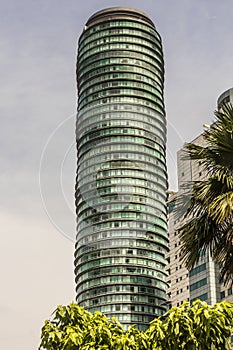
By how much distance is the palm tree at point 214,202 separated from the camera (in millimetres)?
19594

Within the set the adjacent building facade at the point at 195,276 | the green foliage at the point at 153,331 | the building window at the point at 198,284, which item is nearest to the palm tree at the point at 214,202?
the green foliage at the point at 153,331

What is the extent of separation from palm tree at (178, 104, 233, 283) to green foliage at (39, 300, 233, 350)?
1.45 m

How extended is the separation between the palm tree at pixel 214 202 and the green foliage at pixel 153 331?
145cm

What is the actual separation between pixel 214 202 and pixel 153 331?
504 cm

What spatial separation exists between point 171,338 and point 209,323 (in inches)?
51.2

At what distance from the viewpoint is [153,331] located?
70.7ft

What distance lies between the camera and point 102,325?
A: 23.5 meters

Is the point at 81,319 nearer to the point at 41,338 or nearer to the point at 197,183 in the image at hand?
the point at 41,338

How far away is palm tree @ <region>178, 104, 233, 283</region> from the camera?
19.6m

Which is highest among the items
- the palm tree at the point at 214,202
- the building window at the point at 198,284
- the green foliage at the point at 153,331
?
the building window at the point at 198,284

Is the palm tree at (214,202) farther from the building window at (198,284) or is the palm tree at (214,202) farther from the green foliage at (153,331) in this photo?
the building window at (198,284)

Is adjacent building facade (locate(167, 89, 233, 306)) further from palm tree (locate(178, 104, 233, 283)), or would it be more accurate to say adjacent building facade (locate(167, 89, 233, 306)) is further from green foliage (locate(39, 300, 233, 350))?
palm tree (locate(178, 104, 233, 283))

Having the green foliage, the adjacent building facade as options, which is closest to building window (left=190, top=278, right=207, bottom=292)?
the adjacent building facade

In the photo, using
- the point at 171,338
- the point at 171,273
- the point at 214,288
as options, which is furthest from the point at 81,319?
the point at 171,273
